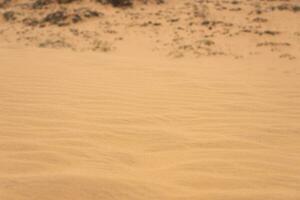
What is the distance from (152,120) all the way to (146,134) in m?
0.43

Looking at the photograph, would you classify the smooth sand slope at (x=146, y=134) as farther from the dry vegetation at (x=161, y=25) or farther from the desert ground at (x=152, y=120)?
the dry vegetation at (x=161, y=25)

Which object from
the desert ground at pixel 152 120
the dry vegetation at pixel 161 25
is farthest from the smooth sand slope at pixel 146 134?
the dry vegetation at pixel 161 25

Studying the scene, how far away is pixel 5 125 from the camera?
3254 mm

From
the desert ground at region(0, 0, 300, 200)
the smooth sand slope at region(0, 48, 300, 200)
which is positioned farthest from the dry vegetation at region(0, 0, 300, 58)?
the smooth sand slope at region(0, 48, 300, 200)

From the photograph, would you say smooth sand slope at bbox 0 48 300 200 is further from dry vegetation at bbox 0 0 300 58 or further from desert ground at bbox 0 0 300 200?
dry vegetation at bbox 0 0 300 58

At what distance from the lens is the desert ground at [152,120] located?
224 cm

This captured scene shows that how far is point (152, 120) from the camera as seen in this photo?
11.7 feet

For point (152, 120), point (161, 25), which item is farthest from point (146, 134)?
point (161, 25)

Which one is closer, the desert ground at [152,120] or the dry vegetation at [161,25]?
the desert ground at [152,120]

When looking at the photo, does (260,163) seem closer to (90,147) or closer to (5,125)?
(90,147)

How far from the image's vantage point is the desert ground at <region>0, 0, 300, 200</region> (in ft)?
7.34

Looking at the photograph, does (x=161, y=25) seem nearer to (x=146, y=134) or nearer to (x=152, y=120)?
(x=152, y=120)

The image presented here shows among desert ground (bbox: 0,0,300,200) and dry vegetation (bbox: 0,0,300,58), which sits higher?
dry vegetation (bbox: 0,0,300,58)

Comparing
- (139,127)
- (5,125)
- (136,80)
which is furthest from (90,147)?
(136,80)
